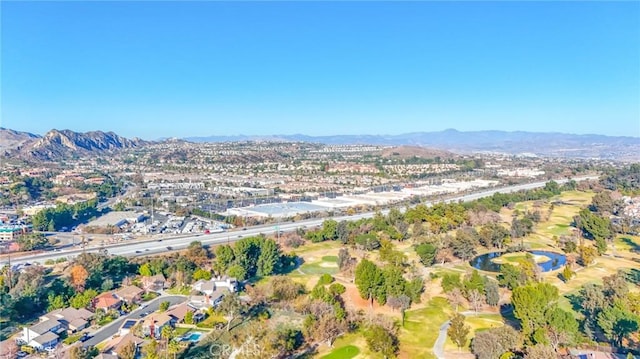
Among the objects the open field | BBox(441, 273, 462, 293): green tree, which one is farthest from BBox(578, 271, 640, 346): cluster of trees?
the open field

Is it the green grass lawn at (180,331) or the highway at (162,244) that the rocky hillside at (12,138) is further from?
the green grass lawn at (180,331)

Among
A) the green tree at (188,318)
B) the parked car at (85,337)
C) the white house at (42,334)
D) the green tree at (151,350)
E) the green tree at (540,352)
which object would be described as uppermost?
the green tree at (540,352)

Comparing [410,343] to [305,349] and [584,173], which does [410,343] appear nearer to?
[305,349]

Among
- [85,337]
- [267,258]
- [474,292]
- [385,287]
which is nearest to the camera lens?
[85,337]

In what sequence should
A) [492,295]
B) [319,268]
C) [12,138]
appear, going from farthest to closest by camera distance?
[12,138] → [319,268] → [492,295]

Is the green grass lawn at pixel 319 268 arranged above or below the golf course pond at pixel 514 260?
above

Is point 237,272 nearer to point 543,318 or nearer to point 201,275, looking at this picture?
point 201,275

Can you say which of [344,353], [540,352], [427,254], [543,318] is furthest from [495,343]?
[427,254]

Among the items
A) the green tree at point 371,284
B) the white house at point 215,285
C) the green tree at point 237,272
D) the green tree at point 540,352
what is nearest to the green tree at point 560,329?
the green tree at point 540,352
